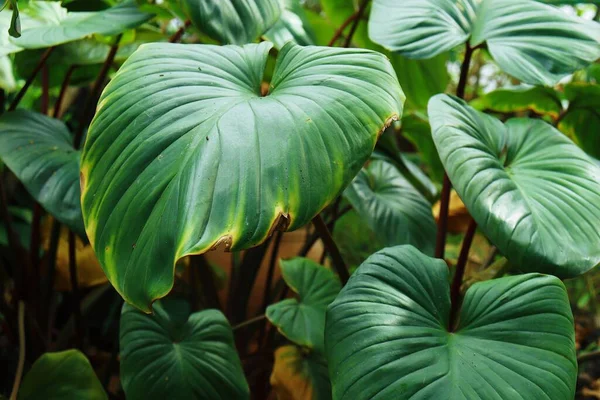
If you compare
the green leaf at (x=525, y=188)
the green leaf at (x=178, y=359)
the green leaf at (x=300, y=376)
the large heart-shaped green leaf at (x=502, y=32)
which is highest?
the large heart-shaped green leaf at (x=502, y=32)

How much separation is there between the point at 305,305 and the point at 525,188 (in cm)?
35

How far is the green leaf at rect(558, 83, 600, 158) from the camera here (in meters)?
0.92

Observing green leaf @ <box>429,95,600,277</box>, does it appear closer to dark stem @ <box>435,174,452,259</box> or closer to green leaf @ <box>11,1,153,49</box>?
dark stem @ <box>435,174,452,259</box>

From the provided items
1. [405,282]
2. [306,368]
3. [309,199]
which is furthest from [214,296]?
[309,199]

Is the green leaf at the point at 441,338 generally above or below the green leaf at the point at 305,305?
above

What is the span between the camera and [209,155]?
1.42ft

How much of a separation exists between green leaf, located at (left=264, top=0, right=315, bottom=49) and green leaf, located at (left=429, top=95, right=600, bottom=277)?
0.31 meters

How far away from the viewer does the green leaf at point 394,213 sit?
83 cm

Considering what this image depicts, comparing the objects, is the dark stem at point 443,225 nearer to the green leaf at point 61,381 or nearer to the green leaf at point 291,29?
the green leaf at point 291,29

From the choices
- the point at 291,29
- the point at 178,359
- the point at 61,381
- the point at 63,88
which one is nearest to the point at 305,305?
the point at 178,359

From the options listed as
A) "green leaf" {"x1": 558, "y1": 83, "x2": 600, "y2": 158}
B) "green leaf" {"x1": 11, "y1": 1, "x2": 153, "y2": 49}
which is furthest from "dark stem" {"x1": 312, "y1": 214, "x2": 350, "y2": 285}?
"green leaf" {"x1": 558, "y1": 83, "x2": 600, "y2": 158}

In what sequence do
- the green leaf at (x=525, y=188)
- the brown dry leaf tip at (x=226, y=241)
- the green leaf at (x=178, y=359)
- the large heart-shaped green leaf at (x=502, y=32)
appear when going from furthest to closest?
the large heart-shaped green leaf at (x=502, y=32) → the green leaf at (x=178, y=359) → the green leaf at (x=525, y=188) → the brown dry leaf tip at (x=226, y=241)

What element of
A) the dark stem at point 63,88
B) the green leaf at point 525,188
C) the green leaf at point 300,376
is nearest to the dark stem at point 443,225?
the green leaf at point 525,188

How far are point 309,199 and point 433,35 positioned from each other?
18.1 inches
